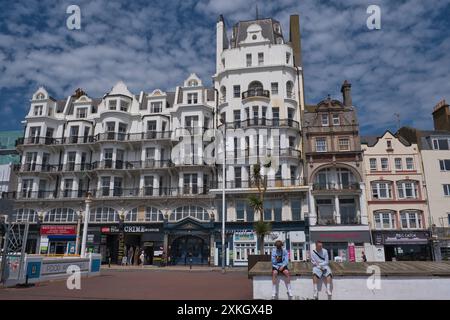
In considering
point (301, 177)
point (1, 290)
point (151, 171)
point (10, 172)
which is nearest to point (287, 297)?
point (1, 290)

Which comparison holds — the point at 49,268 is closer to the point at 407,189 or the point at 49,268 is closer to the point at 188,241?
the point at 188,241

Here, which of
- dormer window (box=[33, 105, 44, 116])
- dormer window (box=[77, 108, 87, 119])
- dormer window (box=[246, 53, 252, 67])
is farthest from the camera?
dormer window (box=[77, 108, 87, 119])

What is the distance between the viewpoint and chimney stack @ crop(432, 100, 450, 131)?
1518 inches

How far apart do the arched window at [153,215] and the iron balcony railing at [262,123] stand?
1117cm

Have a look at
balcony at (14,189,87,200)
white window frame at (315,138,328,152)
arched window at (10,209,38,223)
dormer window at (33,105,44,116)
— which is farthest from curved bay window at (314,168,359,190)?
dormer window at (33,105,44,116)

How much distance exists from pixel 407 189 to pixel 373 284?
95.5 feet

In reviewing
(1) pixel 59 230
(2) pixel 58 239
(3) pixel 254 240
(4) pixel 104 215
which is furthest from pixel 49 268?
(2) pixel 58 239

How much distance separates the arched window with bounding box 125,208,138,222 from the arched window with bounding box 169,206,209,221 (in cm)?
397

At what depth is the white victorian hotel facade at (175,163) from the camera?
116 feet

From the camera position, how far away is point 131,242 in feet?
123

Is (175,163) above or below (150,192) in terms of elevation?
above

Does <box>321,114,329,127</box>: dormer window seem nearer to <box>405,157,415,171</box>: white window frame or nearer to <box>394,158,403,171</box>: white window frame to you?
<box>394,158,403,171</box>: white window frame

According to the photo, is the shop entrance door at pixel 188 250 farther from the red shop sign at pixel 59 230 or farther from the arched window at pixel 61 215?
the arched window at pixel 61 215

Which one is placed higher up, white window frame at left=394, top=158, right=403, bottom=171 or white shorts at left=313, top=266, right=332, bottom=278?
white window frame at left=394, top=158, right=403, bottom=171
